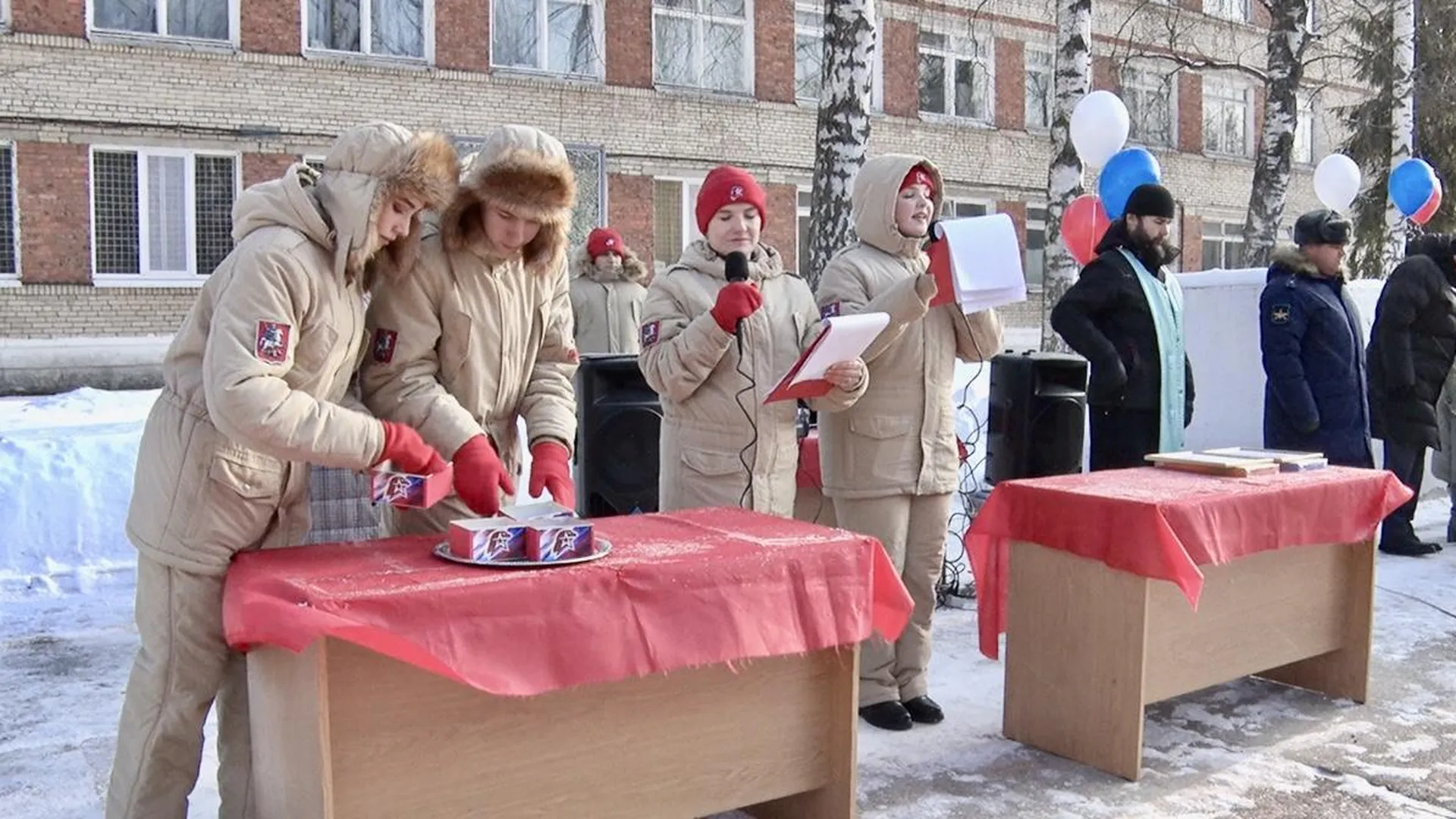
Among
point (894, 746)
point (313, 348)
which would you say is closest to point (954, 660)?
point (894, 746)

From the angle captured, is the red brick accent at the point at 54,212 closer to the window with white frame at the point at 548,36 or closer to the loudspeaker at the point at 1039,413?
the window with white frame at the point at 548,36

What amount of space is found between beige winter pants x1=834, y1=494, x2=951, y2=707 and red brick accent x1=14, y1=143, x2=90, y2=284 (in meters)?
12.2

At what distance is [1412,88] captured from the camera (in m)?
14.1

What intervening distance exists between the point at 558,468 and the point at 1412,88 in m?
13.8

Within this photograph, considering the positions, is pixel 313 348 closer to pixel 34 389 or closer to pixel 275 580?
pixel 275 580

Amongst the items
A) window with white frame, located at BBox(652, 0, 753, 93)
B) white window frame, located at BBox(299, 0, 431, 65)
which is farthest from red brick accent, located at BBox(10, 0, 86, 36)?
window with white frame, located at BBox(652, 0, 753, 93)

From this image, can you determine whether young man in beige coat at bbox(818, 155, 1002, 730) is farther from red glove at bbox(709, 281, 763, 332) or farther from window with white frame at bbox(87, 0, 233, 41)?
window with white frame at bbox(87, 0, 233, 41)

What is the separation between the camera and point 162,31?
1422 cm

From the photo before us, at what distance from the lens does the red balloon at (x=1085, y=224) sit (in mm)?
9203

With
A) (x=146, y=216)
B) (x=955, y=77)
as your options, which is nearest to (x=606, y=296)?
(x=146, y=216)

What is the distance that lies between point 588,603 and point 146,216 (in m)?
13.4

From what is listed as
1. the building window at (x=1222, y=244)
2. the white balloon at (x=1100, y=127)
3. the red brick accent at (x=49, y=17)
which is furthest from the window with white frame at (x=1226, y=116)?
the red brick accent at (x=49, y=17)

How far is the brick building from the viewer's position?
45.1 ft

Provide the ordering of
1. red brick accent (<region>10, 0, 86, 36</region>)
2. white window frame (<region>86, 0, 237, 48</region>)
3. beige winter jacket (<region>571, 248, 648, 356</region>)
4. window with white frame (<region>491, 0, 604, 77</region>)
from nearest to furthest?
beige winter jacket (<region>571, 248, 648, 356</region>) < red brick accent (<region>10, 0, 86, 36</region>) < white window frame (<region>86, 0, 237, 48</region>) < window with white frame (<region>491, 0, 604, 77</region>)
